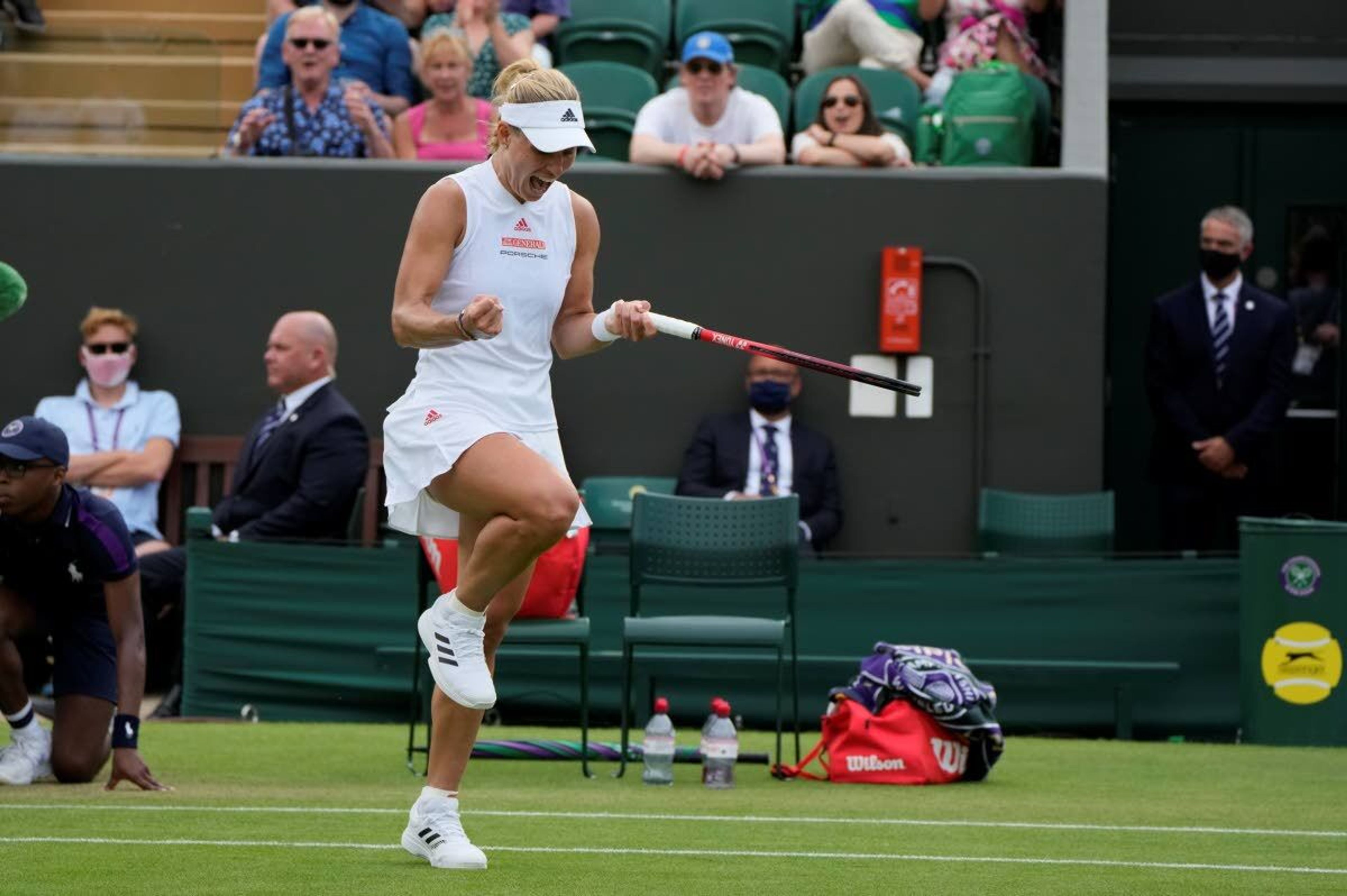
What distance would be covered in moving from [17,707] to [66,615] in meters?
0.35

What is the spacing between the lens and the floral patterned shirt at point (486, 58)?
43.2ft

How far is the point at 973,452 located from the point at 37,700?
5255mm

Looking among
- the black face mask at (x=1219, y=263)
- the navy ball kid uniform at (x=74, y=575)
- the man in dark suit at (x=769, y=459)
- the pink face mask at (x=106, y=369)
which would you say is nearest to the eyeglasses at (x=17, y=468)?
the navy ball kid uniform at (x=74, y=575)

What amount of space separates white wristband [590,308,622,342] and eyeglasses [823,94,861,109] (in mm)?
6353

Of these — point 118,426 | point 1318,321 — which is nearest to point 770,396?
point 118,426

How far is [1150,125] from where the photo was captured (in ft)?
48.8

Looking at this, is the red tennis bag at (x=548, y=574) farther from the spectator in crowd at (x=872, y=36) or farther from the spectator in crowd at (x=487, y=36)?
the spectator in crowd at (x=872, y=36)

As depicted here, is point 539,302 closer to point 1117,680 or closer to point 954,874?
point 954,874

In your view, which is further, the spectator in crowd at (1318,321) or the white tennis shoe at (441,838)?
the spectator in crowd at (1318,321)

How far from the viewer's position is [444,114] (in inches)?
502

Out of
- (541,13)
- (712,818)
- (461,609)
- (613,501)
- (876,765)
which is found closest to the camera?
(461,609)

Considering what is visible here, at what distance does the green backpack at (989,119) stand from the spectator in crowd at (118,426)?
14.8 ft

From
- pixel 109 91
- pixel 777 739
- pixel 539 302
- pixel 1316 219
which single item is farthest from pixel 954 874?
pixel 1316 219

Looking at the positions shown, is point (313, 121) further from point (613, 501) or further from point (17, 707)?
point (17, 707)
